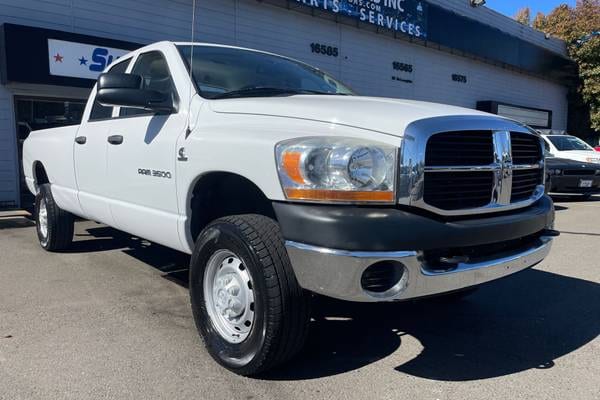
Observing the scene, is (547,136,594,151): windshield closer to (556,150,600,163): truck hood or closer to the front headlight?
(556,150,600,163): truck hood

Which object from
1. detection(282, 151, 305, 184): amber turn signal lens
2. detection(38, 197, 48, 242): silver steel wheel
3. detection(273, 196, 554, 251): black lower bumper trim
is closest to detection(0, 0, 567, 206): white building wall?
detection(38, 197, 48, 242): silver steel wheel

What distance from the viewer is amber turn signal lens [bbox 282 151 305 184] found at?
2.57 meters

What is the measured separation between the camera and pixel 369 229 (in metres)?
2.45

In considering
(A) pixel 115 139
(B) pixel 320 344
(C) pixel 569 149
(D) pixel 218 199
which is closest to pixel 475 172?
(B) pixel 320 344

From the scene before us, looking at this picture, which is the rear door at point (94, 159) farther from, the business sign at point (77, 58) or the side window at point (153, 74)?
the business sign at point (77, 58)

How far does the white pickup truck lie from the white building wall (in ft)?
25.0

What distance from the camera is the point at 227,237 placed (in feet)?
9.49

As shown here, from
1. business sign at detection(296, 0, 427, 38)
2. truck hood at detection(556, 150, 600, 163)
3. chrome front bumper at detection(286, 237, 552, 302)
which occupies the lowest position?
chrome front bumper at detection(286, 237, 552, 302)

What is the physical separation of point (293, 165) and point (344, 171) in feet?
0.85

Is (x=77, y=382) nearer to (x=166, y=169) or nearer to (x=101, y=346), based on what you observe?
(x=101, y=346)

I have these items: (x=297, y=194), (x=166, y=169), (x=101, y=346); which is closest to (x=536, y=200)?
(x=297, y=194)

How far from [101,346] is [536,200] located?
2.97m

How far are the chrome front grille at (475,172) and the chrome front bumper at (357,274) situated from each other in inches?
12.2

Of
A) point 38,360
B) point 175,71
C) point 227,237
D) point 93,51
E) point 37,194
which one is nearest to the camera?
point 227,237
